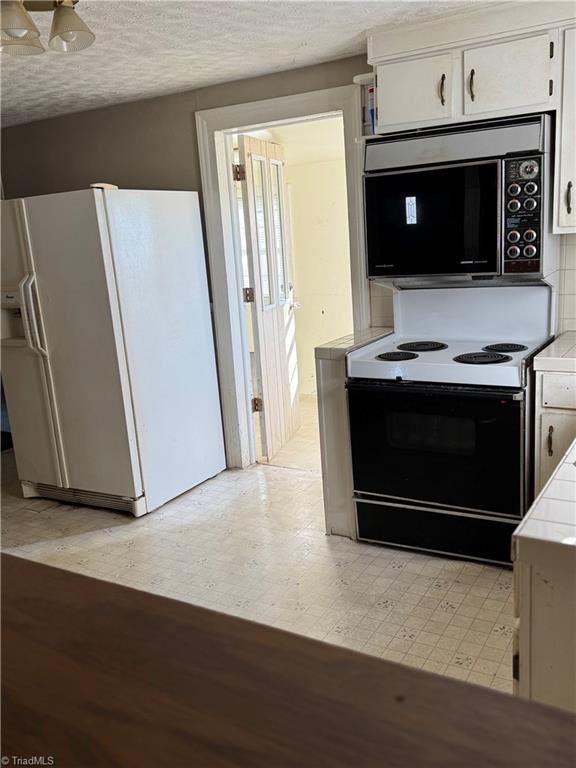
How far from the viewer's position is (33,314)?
11.1 feet

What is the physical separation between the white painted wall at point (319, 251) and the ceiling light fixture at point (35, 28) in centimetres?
317

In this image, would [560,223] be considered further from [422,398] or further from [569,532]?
[569,532]

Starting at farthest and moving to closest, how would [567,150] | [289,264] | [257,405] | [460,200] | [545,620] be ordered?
1. [289,264]
2. [257,405]
3. [460,200]
4. [567,150]
5. [545,620]

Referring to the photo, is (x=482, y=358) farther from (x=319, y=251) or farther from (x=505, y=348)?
(x=319, y=251)

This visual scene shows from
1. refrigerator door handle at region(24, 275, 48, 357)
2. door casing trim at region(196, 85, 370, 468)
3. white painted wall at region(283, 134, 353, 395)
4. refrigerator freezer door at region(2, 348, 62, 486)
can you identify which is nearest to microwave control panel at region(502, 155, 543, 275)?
door casing trim at region(196, 85, 370, 468)

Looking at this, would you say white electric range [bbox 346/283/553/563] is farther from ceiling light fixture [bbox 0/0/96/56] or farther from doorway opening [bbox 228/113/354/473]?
ceiling light fixture [bbox 0/0/96/56]

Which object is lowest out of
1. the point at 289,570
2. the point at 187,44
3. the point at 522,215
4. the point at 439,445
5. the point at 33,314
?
the point at 289,570

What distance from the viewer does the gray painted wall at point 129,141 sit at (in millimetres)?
3467

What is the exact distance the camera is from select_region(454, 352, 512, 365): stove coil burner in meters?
2.53

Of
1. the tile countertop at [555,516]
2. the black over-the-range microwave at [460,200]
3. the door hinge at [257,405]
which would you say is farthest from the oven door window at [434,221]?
the door hinge at [257,405]

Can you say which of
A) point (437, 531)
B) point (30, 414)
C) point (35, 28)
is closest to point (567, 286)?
point (437, 531)

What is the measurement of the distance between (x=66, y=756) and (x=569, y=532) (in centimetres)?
108

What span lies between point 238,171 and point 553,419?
238cm

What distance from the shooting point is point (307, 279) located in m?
5.48
